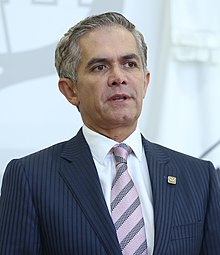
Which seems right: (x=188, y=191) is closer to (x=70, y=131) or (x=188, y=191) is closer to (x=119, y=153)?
(x=119, y=153)

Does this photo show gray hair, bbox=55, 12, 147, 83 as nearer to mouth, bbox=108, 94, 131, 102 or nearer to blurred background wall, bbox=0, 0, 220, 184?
mouth, bbox=108, 94, 131, 102

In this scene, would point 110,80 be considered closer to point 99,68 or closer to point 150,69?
point 99,68

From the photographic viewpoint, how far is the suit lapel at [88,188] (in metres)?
1.28

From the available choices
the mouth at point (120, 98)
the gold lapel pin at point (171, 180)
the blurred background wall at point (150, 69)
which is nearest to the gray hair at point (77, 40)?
the mouth at point (120, 98)

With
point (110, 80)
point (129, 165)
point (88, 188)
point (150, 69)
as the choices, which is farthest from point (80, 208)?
point (150, 69)

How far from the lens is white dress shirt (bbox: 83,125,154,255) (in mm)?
1351

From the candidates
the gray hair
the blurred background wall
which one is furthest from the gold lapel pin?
the blurred background wall

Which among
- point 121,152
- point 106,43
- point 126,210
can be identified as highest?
point 106,43

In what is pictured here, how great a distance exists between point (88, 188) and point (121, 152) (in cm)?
11

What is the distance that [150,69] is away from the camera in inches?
79.0

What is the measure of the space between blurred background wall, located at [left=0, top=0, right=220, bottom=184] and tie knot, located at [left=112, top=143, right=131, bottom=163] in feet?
1.83

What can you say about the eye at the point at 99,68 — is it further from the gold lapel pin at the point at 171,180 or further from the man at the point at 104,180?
the gold lapel pin at the point at 171,180

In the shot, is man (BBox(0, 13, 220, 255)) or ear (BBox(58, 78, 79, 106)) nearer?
man (BBox(0, 13, 220, 255))

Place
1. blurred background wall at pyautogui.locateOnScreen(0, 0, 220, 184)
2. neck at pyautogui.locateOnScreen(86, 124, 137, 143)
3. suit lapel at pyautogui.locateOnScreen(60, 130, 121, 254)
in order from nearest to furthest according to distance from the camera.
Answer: suit lapel at pyautogui.locateOnScreen(60, 130, 121, 254)
neck at pyautogui.locateOnScreen(86, 124, 137, 143)
blurred background wall at pyautogui.locateOnScreen(0, 0, 220, 184)
